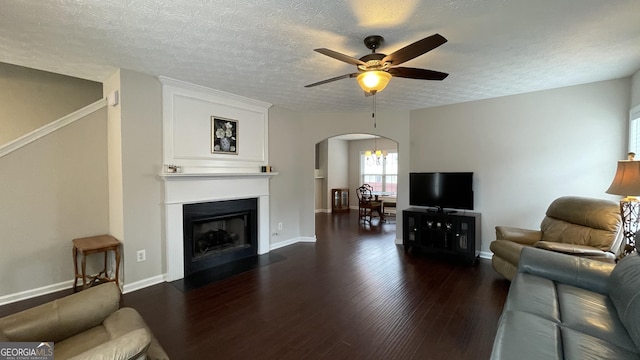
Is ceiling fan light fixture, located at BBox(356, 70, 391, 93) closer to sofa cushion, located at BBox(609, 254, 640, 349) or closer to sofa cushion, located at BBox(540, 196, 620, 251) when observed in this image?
sofa cushion, located at BBox(609, 254, 640, 349)

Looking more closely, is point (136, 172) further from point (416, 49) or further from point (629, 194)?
point (629, 194)

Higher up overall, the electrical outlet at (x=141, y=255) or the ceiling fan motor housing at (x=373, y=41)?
the ceiling fan motor housing at (x=373, y=41)

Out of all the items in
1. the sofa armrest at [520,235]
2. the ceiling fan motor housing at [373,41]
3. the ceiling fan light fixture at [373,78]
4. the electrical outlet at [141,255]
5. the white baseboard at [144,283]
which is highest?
the ceiling fan motor housing at [373,41]

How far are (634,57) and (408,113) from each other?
269 centimetres

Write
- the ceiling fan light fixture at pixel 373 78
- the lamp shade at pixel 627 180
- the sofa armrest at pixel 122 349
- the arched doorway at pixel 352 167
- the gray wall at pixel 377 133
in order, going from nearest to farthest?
the sofa armrest at pixel 122 349, the ceiling fan light fixture at pixel 373 78, the lamp shade at pixel 627 180, the gray wall at pixel 377 133, the arched doorway at pixel 352 167

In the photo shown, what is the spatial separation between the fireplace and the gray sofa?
348cm

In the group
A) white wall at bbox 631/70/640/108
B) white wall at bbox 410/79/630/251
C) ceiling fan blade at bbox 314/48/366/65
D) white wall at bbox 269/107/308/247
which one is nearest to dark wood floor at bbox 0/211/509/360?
white wall at bbox 269/107/308/247

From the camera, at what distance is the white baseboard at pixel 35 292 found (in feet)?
9.07

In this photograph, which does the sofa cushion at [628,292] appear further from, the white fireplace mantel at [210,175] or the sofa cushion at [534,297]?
the white fireplace mantel at [210,175]

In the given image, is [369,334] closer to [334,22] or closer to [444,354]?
[444,354]

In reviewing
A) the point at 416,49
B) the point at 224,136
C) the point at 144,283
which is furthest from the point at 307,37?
the point at 144,283

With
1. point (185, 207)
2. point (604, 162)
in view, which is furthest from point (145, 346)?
point (604, 162)

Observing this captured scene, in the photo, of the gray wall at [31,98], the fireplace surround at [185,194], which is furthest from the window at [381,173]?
the gray wall at [31,98]

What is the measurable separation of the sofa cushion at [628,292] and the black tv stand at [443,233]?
2083 mm
